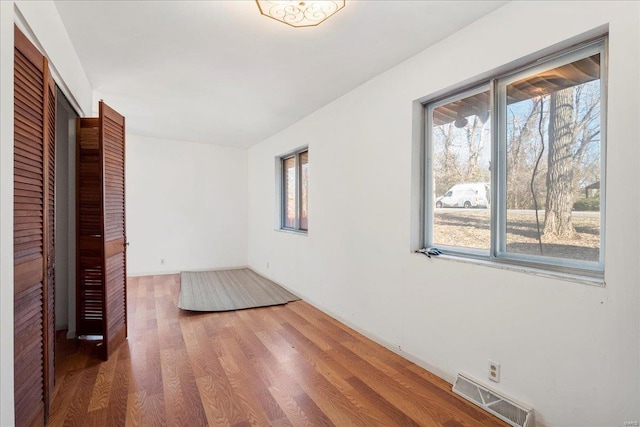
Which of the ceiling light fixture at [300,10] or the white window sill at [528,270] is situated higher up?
the ceiling light fixture at [300,10]

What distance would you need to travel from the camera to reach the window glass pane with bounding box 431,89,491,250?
7.41ft

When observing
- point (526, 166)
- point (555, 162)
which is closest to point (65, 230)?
point (526, 166)

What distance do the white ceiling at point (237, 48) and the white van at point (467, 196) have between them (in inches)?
44.7

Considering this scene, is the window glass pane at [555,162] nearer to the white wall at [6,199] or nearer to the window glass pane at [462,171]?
the window glass pane at [462,171]

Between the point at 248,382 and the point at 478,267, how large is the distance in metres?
1.84

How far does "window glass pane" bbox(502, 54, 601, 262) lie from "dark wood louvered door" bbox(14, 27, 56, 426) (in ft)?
9.08

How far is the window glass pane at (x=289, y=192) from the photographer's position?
5242 millimetres

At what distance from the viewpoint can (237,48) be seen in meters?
2.52

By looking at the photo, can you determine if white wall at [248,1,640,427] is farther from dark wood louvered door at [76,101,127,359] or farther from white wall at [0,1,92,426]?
white wall at [0,1,92,426]

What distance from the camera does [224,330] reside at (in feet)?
10.9

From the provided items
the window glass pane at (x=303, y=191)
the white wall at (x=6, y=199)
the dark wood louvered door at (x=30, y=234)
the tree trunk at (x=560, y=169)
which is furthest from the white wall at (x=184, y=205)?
the tree trunk at (x=560, y=169)

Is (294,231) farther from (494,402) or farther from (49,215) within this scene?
(494,402)

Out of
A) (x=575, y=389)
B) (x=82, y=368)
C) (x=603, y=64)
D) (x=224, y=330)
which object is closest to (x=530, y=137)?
(x=603, y=64)

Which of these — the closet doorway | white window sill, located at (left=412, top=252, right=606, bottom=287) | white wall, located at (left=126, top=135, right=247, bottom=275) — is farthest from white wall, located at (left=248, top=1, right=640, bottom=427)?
white wall, located at (left=126, top=135, right=247, bottom=275)
